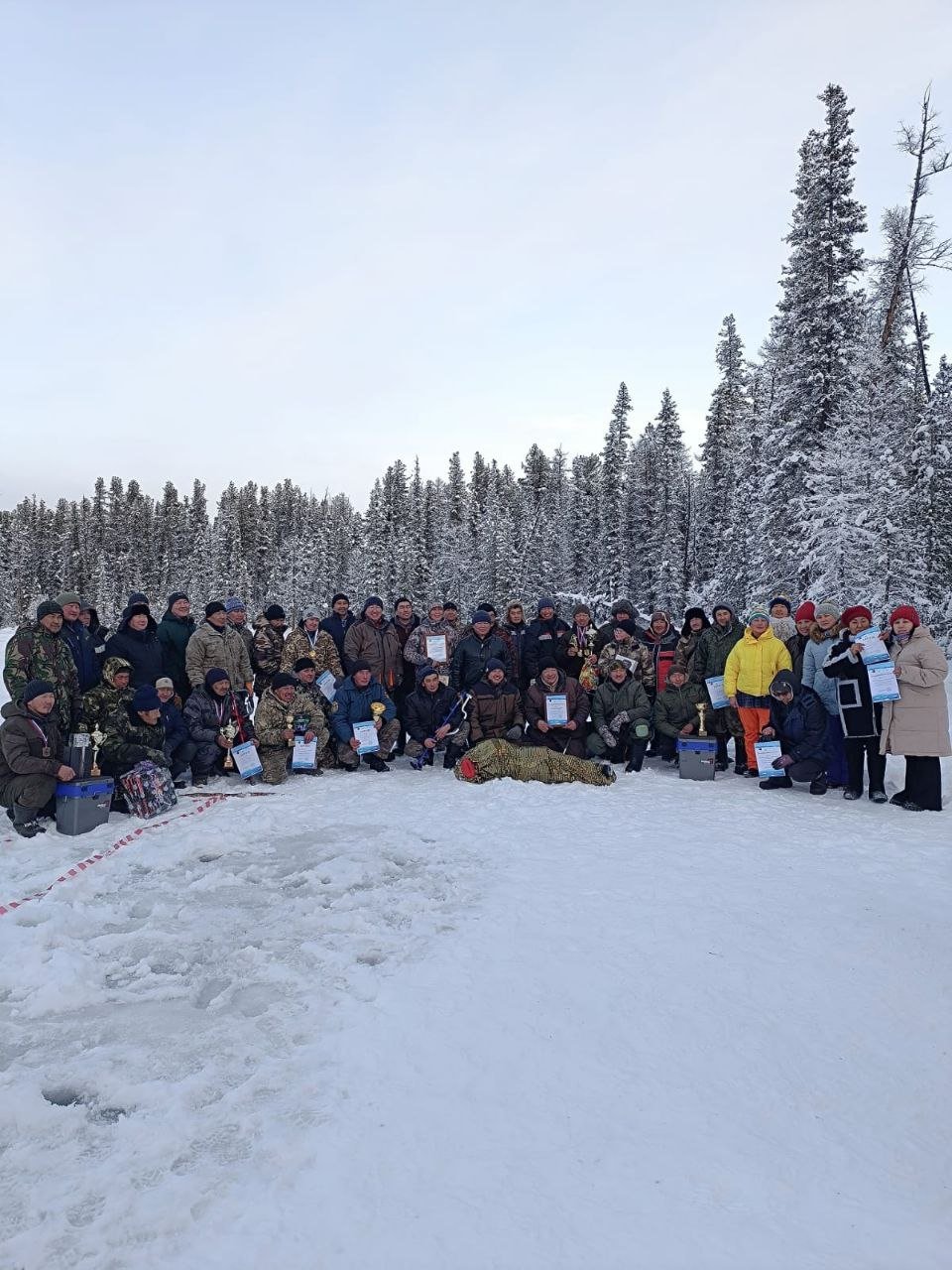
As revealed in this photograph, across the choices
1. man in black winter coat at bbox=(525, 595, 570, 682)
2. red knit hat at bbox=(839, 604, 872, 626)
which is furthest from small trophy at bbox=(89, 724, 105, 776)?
red knit hat at bbox=(839, 604, 872, 626)

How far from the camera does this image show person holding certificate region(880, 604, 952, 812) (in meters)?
7.03

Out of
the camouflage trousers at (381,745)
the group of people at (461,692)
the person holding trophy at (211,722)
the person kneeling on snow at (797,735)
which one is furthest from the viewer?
the camouflage trousers at (381,745)

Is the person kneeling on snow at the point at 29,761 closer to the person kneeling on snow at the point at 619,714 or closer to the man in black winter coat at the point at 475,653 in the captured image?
the man in black winter coat at the point at 475,653

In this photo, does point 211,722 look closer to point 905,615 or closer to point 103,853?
point 103,853

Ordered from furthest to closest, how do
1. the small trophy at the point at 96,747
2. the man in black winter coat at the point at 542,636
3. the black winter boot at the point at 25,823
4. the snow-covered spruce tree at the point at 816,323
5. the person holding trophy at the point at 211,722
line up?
1. the snow-covered spruce tree at the point at 816,323
2. the man in black winter coat at the point at 542,636
3. the person holding trophy at the point at 211,722
4. the small trophy at the point at 96,747
5. the black winter boot at the point at 25,823

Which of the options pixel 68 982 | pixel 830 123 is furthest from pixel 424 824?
pixel 830 123

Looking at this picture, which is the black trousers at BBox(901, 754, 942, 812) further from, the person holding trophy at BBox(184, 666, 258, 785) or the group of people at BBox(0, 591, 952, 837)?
the person holding trophy at BBox(184, 666, 258, 785)

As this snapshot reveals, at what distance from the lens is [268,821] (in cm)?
671

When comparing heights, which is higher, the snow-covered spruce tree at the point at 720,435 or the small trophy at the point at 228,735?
the snow-covered spruce tree at the point at 720,435

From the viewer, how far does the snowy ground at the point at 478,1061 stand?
7.59 feet

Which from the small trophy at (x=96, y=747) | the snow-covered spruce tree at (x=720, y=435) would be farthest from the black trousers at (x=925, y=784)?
the snow-covered spruce tree at (x=720, y=435)

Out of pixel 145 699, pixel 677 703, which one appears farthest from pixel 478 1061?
pixel 677 703

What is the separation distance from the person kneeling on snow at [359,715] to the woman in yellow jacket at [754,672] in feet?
13.4

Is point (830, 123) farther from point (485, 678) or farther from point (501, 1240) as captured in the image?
point (501, 1240)
